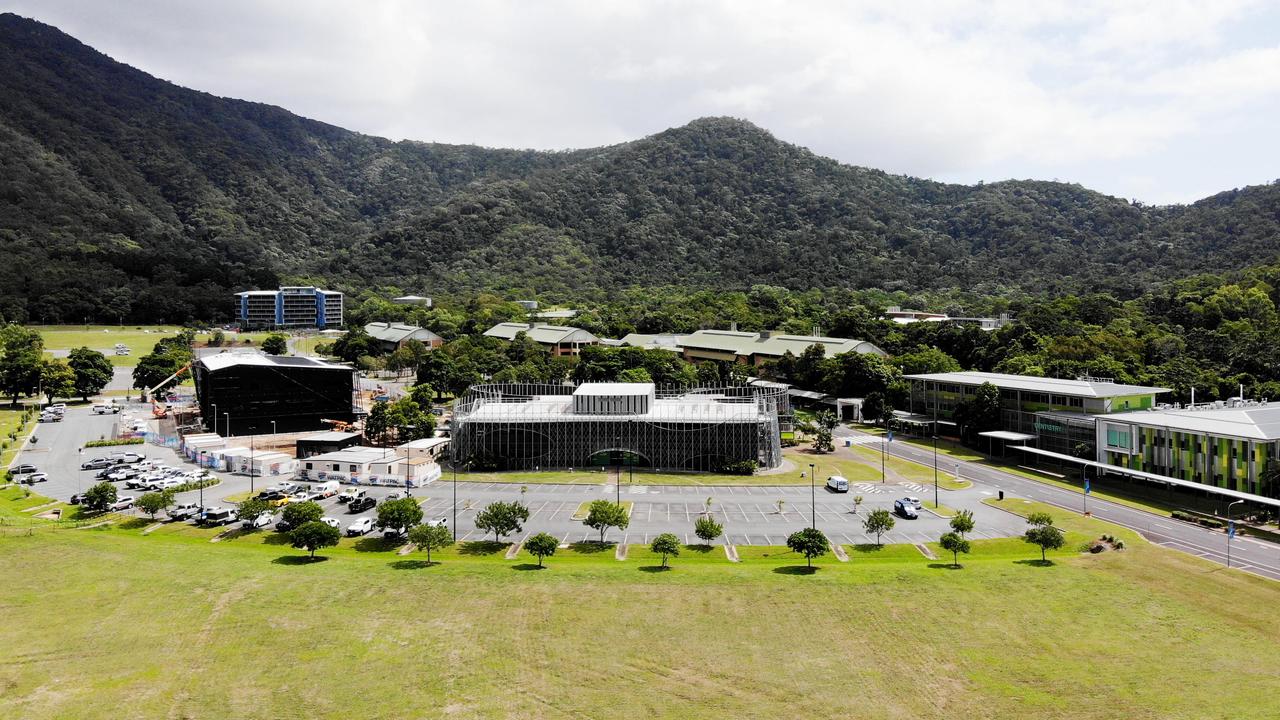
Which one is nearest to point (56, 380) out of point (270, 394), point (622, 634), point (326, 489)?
point (270, 394)

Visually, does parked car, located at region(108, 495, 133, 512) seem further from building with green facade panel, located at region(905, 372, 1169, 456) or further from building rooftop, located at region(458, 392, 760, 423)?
building with green facade panel, located at region(905, 372, 1169, 456)

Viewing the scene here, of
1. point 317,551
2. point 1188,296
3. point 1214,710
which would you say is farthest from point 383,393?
point 1188,296

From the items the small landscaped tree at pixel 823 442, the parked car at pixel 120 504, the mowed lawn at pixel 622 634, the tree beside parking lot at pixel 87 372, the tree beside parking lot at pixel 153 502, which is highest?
the tree beside parking lot at pixel 87 372

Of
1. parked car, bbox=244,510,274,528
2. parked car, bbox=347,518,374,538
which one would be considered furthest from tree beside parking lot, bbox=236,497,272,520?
parked car, bbox=347,518,374,538

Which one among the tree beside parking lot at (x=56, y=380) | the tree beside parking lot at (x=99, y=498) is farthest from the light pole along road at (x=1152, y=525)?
the tree beside parking lot at (x=56, y=380)

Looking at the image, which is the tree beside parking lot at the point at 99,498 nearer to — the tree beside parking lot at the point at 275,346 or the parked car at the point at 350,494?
the parked car at the point at 350,494

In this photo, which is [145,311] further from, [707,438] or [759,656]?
[759,656]
